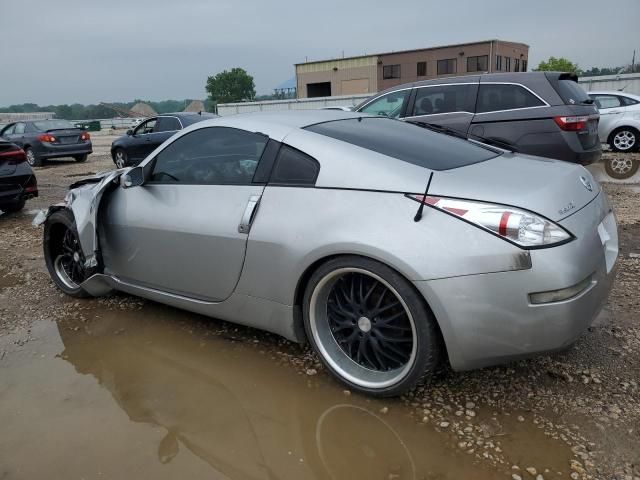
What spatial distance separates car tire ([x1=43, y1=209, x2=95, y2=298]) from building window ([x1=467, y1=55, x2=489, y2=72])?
53462mm

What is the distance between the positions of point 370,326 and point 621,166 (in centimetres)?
974

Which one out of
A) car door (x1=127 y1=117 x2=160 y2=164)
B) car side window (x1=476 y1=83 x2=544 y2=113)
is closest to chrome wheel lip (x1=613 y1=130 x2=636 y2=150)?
car side window (x1=476 y1=83 x2=544 y2=113)

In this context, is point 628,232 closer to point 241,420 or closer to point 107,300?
point 241,420

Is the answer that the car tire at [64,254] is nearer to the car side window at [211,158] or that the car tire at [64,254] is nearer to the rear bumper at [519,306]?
the car side window at [211,158]

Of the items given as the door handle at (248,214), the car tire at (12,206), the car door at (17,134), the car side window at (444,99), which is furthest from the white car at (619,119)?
the car door at (17,134)

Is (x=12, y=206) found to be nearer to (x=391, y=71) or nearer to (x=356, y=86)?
(x=391, y=71)

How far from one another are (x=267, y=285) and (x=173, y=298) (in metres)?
0.88

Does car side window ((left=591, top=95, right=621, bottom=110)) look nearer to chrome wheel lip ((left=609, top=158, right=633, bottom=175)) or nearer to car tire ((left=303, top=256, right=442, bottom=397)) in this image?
chrome wheel lip ((left=609, top=158, right=633, bottom=175))

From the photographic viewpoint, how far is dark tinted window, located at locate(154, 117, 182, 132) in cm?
1200

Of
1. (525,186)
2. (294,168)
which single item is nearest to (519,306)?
(525,186)

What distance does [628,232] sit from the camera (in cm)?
530

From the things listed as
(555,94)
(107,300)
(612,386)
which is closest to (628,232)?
(555,94)

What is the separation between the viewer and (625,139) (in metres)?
11.5

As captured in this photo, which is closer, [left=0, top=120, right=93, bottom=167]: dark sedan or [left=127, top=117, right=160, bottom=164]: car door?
[left=127, top=117, right=160, bottom=164]: car door
